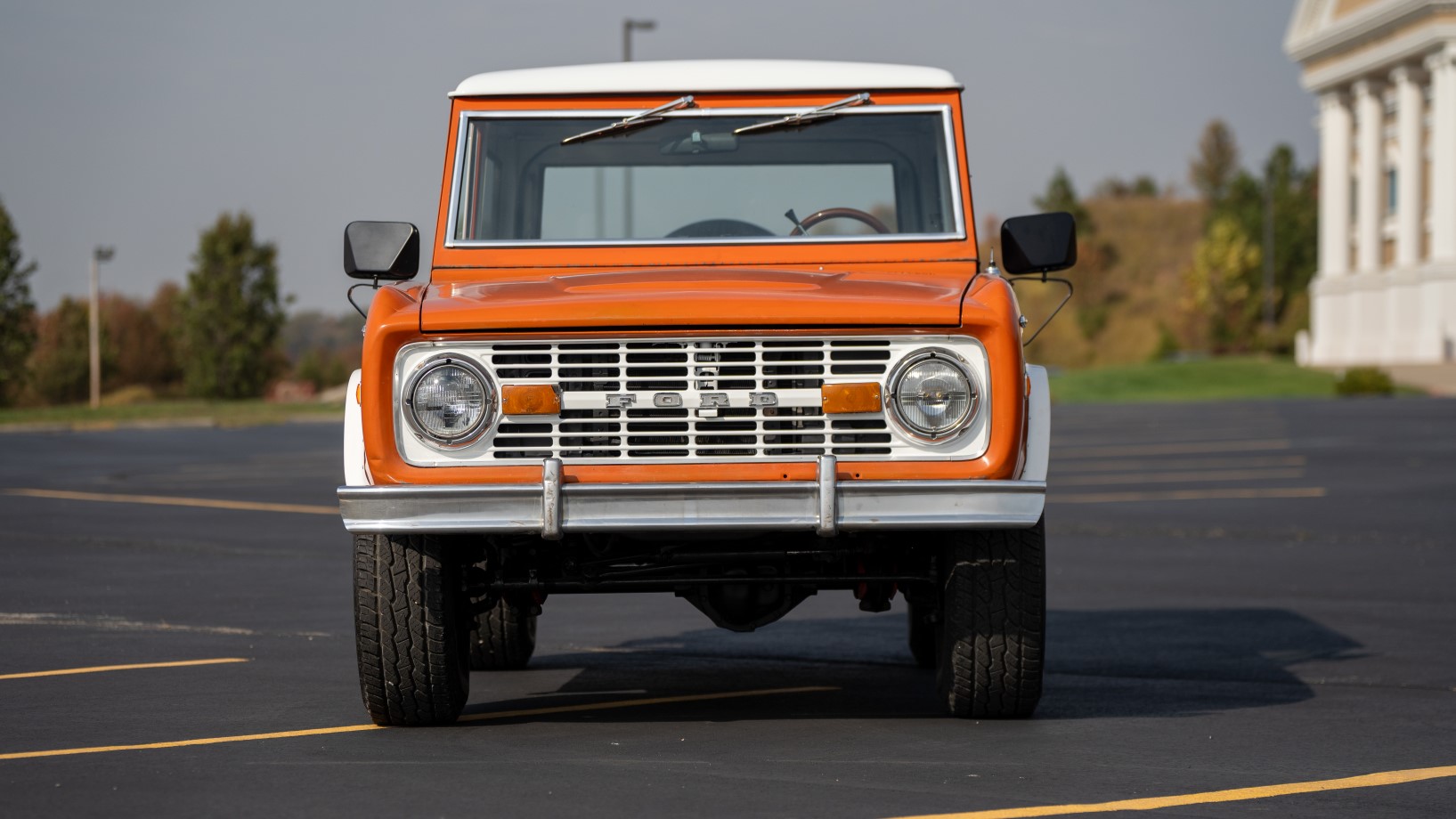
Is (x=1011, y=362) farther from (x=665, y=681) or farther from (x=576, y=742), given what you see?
(x=665, y=681)

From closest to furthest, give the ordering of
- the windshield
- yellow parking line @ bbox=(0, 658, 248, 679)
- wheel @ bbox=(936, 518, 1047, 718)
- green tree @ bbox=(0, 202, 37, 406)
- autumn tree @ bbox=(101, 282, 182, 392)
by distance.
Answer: wheel @ bbox=(936, 518, 1047, 718), the windshield, yellow parking line @ bbox=(0, 658, 248, 679), green tree @ bbox=(0, 202, 37, 406), autumn tree @ bbox=(101, 282, 182, 392)

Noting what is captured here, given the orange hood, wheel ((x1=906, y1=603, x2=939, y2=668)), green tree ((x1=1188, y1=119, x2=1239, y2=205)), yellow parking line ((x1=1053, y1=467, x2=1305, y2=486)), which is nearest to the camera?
the orange hood

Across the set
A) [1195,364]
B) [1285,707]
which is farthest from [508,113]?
[1195,364]

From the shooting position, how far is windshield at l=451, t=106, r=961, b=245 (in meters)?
7.52

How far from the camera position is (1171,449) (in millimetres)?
27641

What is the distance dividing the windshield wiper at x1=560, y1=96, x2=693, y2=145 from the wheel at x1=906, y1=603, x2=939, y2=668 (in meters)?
2.36

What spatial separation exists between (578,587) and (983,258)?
2.25 m

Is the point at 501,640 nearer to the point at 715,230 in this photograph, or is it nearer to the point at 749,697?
the point at 749,697

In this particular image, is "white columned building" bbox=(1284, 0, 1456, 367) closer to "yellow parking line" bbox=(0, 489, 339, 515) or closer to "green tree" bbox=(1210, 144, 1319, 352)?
"green tree" bbox=(1210, 144, 1319, 352)

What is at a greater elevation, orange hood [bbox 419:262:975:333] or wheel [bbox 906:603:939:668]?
orange hood [bbox 419:262:975:333]

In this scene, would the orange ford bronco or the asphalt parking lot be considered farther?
the orange ford bronco

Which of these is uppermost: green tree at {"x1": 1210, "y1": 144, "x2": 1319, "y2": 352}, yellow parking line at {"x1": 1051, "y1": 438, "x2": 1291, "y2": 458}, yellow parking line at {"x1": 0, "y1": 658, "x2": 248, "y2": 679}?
green tree at {"x1": 1210, "y1": 144, "x2": 1319, "y2": 352}

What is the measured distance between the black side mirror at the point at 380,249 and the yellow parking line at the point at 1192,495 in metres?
12.1

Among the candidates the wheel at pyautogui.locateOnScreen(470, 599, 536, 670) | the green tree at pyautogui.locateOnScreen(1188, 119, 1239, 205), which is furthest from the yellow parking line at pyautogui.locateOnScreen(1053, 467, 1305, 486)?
the green tree at pyautogui.locateOnScreen(1188, 119, 1239, 205)
